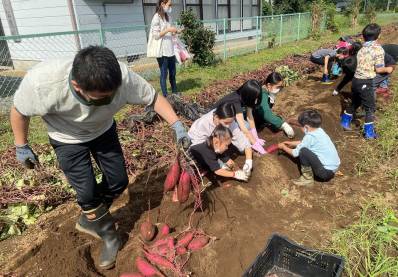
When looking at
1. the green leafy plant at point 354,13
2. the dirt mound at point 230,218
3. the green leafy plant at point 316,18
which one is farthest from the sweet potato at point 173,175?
the green leafy plant at point 354,13

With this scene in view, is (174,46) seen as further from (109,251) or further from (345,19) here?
(345,19)

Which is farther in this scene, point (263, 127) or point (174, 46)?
point (174, 46)

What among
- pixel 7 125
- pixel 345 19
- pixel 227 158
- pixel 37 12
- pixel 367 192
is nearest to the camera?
pixel 367 192

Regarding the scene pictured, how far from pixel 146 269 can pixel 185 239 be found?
1.34ft

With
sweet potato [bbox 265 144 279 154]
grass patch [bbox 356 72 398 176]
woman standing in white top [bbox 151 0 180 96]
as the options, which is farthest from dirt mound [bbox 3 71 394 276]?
woman standing in white top [bbox 151 0 180 96]

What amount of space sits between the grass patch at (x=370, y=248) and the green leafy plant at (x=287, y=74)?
19.0 feet

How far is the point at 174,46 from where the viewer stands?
20.8 ft

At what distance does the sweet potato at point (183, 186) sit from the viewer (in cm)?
274

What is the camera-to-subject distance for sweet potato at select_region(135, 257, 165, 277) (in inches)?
94.6

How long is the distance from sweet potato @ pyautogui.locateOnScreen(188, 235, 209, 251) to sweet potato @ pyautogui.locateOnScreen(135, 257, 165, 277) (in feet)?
1.11

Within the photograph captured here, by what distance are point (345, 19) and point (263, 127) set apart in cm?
1938

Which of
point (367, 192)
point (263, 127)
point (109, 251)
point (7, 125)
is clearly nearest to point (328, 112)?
point (263, 127)

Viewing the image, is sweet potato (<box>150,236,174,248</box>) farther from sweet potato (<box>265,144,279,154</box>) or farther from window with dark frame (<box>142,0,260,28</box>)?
window with dark frame (<box>142,0,260,28</box>)

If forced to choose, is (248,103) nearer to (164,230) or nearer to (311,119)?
(311,119)
